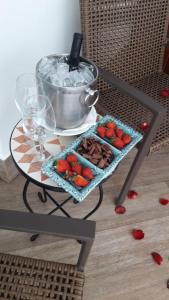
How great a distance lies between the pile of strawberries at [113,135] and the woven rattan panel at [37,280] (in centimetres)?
44

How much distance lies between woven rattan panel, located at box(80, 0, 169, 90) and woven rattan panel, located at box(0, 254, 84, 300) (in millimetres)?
912

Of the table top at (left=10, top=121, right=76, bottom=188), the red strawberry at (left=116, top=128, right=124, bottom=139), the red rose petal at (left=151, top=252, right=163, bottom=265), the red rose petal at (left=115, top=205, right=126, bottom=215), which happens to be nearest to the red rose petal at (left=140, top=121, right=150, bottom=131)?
the red strawberry at (left=116, top=128, right=124, bottom=139)

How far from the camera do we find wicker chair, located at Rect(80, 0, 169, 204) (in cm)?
119

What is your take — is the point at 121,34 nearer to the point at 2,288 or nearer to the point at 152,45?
the point at 152,45

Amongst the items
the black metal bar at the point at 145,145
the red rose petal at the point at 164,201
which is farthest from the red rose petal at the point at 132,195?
the black metal bar at the point at 145,145

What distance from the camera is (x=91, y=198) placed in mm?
1496

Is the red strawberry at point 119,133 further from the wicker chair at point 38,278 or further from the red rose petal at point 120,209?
the red rose petal at point 120,209

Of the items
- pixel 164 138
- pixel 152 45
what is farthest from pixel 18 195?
pixel 152 45

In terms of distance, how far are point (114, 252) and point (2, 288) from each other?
64 centimetres

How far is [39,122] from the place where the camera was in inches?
38.6

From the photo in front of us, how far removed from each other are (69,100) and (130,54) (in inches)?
26.6

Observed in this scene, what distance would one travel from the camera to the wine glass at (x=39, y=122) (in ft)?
3.13

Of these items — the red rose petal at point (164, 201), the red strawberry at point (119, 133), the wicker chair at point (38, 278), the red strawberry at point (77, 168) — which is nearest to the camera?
the wicker chair at point (38, 278)

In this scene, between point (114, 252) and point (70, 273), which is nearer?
point (70, 273)
